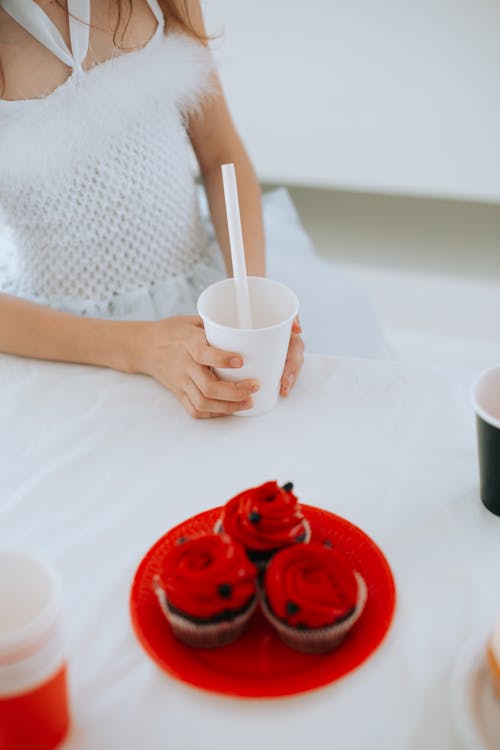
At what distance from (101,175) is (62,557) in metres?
0.55

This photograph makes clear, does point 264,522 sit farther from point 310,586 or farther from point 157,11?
point 157,11

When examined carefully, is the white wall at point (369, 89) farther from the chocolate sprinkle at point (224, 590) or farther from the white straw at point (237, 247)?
the chocolate sprinkle at point (224, 590)

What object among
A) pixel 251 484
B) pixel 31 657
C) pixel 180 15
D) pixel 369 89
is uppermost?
pixel 180 15

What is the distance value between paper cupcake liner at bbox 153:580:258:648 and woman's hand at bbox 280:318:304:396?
287 millimetres

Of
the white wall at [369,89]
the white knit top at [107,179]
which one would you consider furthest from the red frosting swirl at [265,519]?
the white wall at [369,89]

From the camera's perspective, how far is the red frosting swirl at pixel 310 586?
19.6 inches

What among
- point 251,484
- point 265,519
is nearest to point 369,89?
point 251,484

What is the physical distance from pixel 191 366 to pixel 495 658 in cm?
39

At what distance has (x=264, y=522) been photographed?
1.80 ft

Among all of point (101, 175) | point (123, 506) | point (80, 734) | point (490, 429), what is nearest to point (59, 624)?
point (80, 734)

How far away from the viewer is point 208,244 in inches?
45.6

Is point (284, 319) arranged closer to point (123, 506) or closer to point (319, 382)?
point (319, 382)

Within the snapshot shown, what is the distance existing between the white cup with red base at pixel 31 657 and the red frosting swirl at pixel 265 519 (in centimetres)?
14

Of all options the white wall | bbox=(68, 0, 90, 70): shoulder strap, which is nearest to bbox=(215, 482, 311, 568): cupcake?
bbox=(68, 0, 90, 70): shoulder strap
